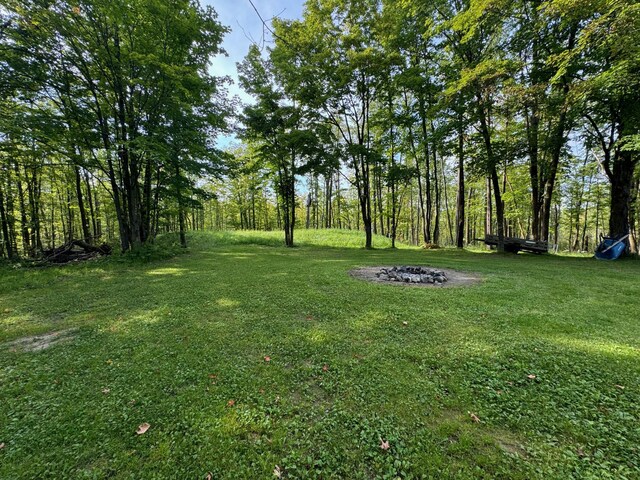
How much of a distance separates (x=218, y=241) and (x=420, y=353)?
14714 millimetres

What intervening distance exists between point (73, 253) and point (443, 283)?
40.2 ft

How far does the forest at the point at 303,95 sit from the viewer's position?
6.93 m

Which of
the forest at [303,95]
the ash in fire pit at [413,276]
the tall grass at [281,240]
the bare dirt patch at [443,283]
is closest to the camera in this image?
the bare dirt patch at [443,283]

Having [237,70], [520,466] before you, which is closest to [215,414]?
[520,466]

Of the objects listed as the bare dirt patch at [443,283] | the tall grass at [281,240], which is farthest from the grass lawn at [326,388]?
the tall grass at [281,240]

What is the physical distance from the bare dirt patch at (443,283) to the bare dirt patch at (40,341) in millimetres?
4780

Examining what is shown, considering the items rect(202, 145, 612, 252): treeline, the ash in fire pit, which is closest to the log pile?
rect(202, 145, 612, 252): treeline

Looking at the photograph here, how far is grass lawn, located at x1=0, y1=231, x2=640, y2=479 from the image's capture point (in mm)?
1473

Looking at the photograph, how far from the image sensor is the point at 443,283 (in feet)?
17.5

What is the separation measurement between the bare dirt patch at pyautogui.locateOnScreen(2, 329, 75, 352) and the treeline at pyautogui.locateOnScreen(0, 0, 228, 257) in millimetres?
5534

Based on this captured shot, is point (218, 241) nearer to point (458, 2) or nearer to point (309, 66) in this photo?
point (309, 66)

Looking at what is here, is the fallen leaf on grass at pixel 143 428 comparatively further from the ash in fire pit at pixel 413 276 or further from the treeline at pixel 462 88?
the treeline at pixel 462 88

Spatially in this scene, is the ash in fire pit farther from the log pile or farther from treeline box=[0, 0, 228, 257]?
the log pile

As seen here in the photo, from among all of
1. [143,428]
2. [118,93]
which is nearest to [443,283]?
[143,428]
